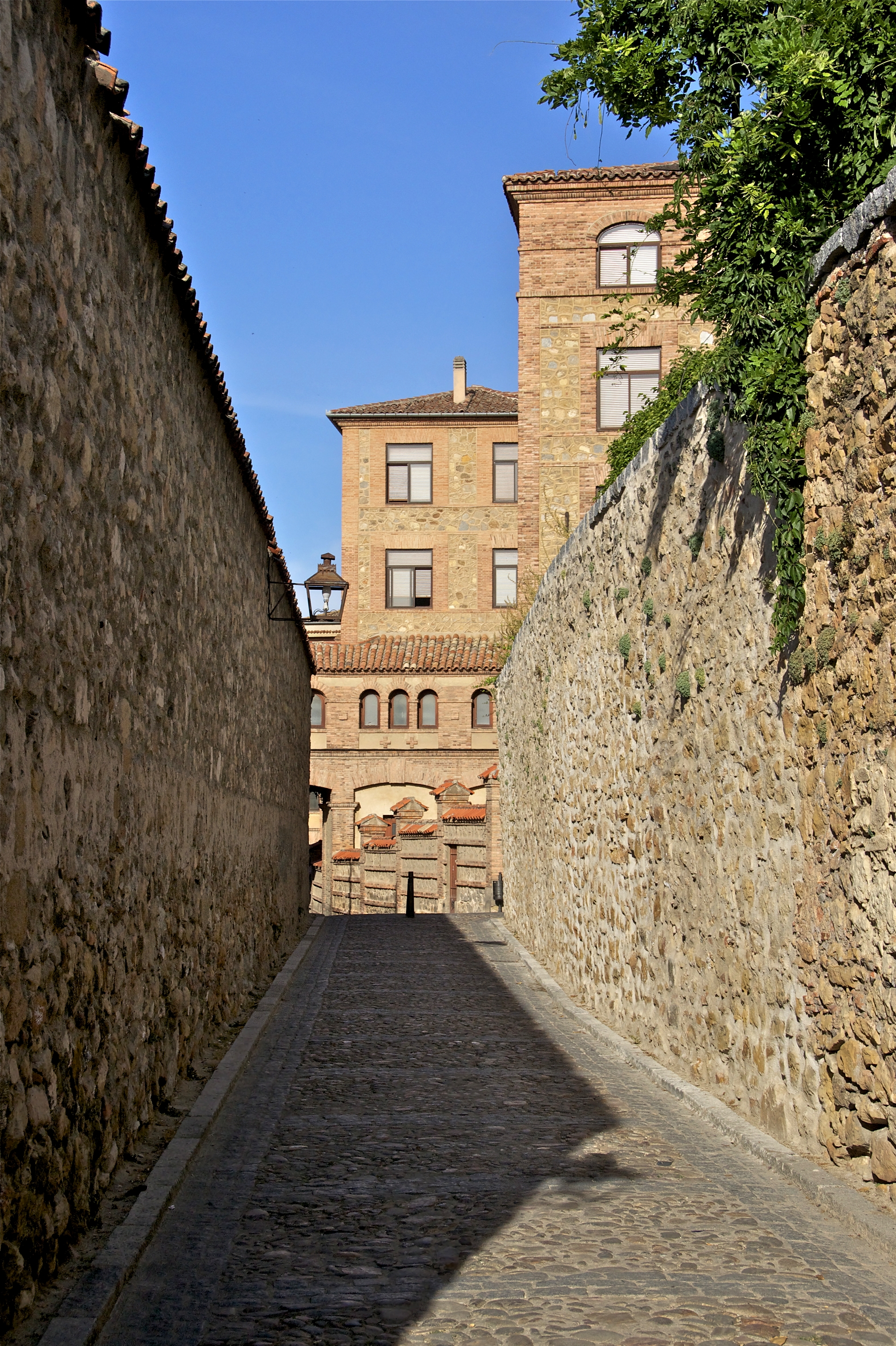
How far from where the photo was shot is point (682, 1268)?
4.79 m

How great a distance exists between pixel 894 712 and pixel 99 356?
346 centimetres

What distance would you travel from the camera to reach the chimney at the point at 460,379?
136 feet

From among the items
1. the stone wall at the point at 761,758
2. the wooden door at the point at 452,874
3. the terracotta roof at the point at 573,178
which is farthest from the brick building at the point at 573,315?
the stone wall at the point at 761,758

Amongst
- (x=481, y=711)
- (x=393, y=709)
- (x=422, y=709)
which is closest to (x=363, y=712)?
(x=393, y=709)

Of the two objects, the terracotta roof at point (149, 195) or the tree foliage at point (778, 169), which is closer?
the terracotta roof at point (149, 195)

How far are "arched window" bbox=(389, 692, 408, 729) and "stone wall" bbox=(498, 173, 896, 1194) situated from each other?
86.9ft

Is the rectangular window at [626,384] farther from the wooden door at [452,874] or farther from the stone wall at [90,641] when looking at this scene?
the stone wall at [90,641]

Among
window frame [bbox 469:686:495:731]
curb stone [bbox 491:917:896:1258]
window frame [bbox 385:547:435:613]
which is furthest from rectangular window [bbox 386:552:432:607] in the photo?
curb stone [bbox 491:917:896:1258]

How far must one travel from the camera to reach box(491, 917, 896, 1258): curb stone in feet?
16.5

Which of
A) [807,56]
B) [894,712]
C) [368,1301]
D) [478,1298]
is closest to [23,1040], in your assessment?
[368,1301]

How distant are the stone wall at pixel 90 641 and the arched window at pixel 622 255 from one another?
21033 millimetres

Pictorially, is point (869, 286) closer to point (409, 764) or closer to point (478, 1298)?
point (478, 1298)

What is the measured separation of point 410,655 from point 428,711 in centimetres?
167

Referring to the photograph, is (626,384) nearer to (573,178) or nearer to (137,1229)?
(573,178)
